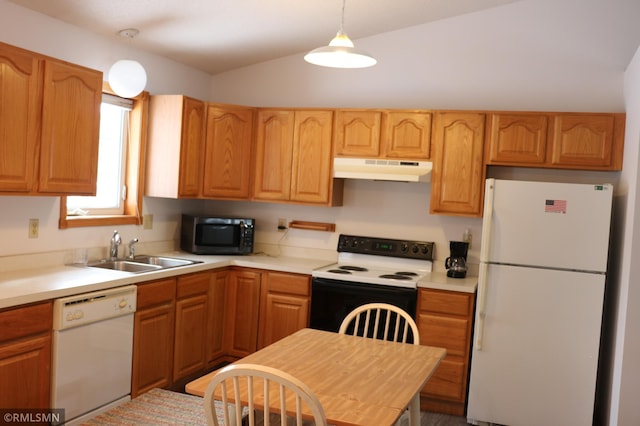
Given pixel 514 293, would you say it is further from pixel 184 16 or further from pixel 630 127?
pixel 184 16

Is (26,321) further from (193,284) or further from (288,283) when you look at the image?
(288,283)

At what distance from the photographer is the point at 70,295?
10.00 ft

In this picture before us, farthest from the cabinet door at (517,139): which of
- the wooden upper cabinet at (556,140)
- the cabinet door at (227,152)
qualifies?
the cabinet door at (227,152)

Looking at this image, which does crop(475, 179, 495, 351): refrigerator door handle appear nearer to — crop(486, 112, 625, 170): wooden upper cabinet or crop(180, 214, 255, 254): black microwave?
crop(486, 112, 625, 170): wooden upper cabinet

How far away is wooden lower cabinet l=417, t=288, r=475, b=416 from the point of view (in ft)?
13.0

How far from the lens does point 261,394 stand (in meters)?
2.01

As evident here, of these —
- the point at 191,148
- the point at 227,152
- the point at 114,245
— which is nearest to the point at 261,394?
the point at 114,245

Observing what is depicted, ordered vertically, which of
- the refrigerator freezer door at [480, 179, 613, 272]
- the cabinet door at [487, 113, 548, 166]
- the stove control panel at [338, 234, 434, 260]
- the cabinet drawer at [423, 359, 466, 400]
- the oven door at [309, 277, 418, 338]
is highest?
the cabinet door at [487, 113, 548, 166]

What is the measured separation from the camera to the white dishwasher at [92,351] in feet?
9.87

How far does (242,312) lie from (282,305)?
33 cm

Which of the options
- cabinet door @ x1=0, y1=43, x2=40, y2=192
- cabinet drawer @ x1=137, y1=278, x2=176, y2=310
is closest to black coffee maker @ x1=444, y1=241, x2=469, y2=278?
cabinet drawer @ x1=137, y1=278, x2=176, y2=310

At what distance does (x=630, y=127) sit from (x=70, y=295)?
3388 mm

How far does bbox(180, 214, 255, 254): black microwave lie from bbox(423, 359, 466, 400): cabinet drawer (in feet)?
5.76

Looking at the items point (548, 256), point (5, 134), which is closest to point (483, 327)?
point (548, 256)
